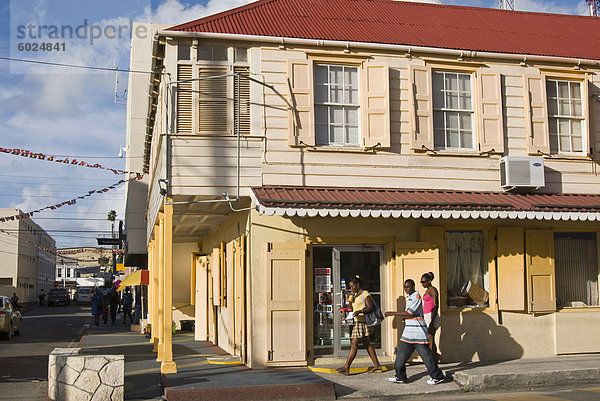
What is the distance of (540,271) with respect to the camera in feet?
44.9

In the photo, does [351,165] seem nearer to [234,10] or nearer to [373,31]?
[373,31]

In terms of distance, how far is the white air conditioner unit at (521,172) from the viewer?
44.3ft

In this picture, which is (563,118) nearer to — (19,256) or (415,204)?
(415,204)

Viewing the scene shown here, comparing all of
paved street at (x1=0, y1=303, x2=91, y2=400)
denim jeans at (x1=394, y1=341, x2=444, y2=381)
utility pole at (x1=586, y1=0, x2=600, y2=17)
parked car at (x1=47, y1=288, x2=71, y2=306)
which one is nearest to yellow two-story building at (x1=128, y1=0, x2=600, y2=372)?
denim jeans at (x1=394, y1=341, x2=444, y2=381)

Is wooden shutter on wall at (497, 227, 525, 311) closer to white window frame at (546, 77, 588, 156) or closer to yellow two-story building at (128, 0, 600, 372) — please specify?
yellow two-story building at (128, 0, 600, 372)

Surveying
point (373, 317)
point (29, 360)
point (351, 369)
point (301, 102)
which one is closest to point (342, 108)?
point (301, 102)

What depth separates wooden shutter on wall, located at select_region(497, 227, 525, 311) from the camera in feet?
43.9

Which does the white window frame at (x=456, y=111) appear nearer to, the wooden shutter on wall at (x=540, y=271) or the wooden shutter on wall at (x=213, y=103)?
the wooden shutter on wall at (x=540, y=271)

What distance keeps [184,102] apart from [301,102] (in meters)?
2.21

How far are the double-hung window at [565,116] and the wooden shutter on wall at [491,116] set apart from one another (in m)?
1.33

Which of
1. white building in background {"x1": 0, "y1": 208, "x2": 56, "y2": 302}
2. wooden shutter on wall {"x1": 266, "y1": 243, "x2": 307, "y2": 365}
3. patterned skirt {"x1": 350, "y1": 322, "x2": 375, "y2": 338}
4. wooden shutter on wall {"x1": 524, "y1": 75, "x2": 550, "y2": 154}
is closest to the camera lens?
patterned skirt {"x1": 350, "y1": 322, "x2": 375, "y2": 338}

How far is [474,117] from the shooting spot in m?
13.9

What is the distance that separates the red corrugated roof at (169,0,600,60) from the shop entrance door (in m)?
4.25

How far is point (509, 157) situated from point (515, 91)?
155 cm
